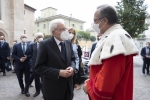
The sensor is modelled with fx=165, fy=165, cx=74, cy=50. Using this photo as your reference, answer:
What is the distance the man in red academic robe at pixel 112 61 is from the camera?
1.50 metres

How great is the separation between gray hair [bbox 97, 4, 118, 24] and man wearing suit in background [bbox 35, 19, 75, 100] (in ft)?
4.03

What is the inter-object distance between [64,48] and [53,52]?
29 centimetres

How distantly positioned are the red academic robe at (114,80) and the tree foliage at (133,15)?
15.9m

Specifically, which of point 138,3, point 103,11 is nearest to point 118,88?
point 103,11

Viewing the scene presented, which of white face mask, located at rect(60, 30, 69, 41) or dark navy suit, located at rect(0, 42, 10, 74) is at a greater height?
white face mask, located at rect(60, 30, 69, 41)

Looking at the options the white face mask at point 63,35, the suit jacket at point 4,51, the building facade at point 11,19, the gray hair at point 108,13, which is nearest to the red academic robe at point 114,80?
the gray hair at point 108,13

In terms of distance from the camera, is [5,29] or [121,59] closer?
[121,59]

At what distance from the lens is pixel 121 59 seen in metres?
1.50

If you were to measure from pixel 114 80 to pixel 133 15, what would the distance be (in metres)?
16.5

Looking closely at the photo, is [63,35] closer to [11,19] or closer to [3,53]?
[3,53]

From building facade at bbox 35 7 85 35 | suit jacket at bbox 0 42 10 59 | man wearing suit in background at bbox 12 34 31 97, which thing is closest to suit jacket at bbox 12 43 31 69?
man wearing suit in background at bbox 12 34 31 97

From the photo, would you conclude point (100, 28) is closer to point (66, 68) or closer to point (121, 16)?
point (66, 68)

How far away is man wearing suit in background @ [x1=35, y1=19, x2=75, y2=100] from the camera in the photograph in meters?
2.66

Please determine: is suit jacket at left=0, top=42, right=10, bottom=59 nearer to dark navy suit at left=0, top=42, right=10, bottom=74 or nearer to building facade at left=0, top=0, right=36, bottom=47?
dark navy suit at left=0, top=42, right=10, bottom=74
